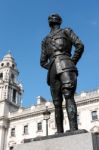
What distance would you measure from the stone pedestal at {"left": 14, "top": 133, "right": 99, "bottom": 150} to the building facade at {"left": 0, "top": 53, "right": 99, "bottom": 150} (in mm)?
31536

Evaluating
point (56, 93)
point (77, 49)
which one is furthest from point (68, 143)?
point (77, 49)

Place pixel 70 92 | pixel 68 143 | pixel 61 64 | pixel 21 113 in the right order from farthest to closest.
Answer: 1. pixel 21 113
2. pixel 61 64
3. pixel 70 92
4. pixel 68 143

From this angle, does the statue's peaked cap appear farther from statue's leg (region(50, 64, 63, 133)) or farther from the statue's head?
statue's leg (region(50, 64, 63, 133))

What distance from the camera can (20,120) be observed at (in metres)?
50.2

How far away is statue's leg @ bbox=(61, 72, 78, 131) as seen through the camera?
20.6 feet

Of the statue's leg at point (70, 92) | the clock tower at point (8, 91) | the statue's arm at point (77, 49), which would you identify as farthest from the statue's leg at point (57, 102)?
the clock tower at point (8, 91)

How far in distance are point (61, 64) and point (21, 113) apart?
4460cm

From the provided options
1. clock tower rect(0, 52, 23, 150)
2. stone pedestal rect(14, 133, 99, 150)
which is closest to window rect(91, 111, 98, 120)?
clock tower rect(0, 52, 23, 150)

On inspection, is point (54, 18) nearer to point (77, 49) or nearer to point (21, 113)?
point (77, 49)

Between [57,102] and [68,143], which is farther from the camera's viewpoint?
[57,102]

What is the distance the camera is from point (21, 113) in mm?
50562

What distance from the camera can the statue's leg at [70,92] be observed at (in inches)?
247

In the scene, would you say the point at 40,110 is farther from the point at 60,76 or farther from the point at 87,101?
the point at 60,76

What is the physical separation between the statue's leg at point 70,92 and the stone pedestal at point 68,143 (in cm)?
53
